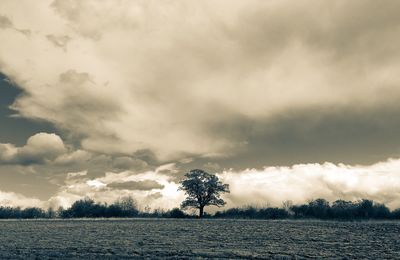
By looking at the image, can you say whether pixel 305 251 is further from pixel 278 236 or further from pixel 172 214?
pixel 172 214

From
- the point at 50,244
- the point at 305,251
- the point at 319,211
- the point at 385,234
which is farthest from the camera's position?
the point at 319,211

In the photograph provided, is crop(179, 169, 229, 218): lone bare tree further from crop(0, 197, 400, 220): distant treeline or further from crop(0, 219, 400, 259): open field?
crop(0, 219, 400, 259): open field

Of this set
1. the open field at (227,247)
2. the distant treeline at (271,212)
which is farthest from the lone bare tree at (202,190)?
the open field at (227,247)

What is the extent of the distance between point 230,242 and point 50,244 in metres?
17.9

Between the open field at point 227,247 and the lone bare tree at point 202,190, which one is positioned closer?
the open field at point 227,247

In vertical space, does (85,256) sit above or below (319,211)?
below

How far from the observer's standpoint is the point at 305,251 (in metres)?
33.5

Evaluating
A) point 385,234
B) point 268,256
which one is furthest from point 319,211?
point 268,256

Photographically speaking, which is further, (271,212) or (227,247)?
(271,212)

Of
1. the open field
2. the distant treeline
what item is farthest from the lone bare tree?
the open field

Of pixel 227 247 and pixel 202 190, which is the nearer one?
pixel 227 247

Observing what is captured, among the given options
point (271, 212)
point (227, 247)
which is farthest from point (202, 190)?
point (227, 247)

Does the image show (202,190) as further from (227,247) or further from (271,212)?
(227,247)

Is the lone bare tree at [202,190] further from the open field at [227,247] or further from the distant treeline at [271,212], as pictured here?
the open field at [227,247]
